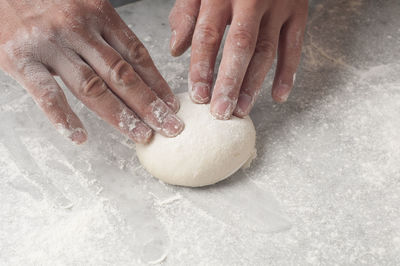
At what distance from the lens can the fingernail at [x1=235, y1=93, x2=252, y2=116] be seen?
1.44 m

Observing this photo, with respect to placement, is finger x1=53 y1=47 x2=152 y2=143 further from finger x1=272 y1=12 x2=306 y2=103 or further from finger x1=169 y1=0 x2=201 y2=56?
finger x1=272 y1=12 x2=306 y2=103

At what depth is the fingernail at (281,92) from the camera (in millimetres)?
1556

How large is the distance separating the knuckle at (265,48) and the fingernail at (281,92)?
116 millimetres

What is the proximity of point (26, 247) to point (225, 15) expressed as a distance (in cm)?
98

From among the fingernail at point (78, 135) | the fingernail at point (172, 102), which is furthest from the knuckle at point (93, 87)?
the fingernail at point (172, 102)

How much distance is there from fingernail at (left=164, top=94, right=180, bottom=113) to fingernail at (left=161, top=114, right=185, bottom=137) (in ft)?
0.19

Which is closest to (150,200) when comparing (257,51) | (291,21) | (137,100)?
(137,100)

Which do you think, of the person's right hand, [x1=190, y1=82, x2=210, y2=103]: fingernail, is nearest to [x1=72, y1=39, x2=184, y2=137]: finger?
the person's right hand

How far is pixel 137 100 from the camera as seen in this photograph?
1353mm

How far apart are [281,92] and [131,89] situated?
1.79 ft

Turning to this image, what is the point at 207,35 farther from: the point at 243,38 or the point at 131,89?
the point at 131,89

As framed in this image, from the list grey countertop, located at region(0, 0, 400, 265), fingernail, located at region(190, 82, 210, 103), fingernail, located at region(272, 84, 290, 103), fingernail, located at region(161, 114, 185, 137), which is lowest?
grey countertop, located at region(0, 0, 400, 265)

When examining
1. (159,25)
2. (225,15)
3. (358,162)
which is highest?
(225,15)

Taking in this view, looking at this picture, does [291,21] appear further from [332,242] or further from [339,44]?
[332,242]
